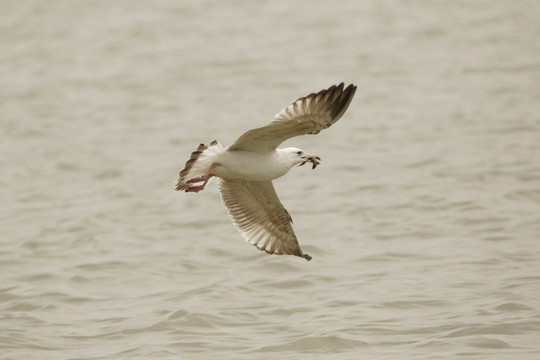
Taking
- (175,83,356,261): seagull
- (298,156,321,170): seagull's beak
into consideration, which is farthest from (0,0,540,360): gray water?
(298,156,321,170): seagull's beak

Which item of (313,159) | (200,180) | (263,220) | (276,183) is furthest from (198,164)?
(276,183)

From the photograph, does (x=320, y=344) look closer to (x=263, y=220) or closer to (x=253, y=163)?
(x=263, y=220)

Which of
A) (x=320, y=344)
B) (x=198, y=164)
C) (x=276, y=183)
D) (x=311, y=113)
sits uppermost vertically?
(x=276, y=183)

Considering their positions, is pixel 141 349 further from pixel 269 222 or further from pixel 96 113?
pixel 96 113

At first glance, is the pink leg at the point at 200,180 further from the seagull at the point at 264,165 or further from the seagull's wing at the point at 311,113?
the seagull's wing at the point at 311,113

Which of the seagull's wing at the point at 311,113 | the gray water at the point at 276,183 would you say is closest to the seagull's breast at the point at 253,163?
the seagull's wing at the point at 311,113

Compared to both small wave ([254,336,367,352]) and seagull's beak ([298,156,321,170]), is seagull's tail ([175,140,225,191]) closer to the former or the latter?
seagull's beak ([298,156,321,170])

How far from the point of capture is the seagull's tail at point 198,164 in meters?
8.00

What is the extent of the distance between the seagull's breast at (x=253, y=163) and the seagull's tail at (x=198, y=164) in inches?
3.3

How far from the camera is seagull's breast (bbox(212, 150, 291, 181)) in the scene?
8164 mm

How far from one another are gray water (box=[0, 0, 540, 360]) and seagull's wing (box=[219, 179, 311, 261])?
35.3 inches

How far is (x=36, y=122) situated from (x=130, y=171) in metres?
3.28

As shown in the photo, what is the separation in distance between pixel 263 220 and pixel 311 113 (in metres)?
1.76

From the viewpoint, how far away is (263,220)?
30.2 feet
